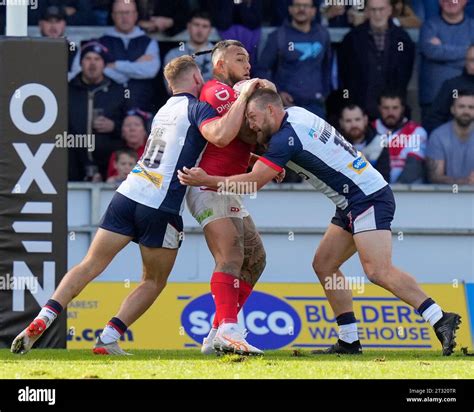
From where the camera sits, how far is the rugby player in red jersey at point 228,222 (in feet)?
30.5

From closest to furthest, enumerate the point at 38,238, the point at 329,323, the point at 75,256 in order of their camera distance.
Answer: the point at 38,238, the point at 329,323, the point at 75,256

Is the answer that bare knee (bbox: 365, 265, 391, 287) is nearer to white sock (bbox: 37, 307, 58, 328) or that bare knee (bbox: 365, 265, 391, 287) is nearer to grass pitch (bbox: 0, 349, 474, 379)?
grass pitch (bbox: 0, 349, 474, 379)

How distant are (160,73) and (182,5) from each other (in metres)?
0.98

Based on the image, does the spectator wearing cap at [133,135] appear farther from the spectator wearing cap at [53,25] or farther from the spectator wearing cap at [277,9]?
the spectator wearing cap at [277,9]

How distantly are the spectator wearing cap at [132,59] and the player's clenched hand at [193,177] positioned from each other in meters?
5.92

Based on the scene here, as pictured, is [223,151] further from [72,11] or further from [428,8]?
[428,8]

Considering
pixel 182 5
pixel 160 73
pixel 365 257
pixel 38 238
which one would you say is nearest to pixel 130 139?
pixel 160 73

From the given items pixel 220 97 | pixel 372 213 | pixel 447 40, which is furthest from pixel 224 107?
pixel 447 40

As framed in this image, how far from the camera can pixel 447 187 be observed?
1468 cm

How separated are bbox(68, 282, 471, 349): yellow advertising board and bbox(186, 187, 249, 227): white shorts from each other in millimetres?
3459

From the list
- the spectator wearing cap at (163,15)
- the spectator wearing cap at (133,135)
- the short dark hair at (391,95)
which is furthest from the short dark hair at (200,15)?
the short dark hair at (391,95)

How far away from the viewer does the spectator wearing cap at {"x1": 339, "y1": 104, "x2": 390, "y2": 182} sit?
14617 mm

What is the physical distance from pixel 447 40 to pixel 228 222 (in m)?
6.69
